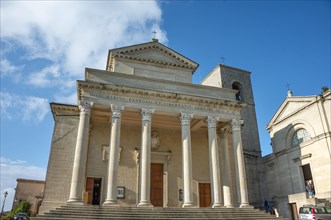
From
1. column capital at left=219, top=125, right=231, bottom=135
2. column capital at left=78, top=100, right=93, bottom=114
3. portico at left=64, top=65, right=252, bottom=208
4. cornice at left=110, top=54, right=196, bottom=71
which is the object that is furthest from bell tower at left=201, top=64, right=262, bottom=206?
column capital at left=78, top=100, right=93, bottom=114

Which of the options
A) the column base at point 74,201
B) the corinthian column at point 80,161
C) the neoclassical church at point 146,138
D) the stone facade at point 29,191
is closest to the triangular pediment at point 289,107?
the neoclassical church at point 146,138

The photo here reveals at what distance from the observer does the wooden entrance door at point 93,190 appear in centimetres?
1856

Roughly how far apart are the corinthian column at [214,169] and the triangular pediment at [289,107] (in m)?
8.44

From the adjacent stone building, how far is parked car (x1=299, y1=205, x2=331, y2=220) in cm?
228

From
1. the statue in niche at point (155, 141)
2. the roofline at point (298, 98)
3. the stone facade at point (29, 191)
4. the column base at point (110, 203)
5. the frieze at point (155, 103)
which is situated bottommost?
the column base at point (110, 203)

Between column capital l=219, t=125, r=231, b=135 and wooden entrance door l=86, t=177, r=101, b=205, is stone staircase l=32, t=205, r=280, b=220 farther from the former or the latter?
column capital l=219, t=125, r=231, b=135

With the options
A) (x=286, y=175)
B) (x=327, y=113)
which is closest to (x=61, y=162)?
(x=286, y=175)

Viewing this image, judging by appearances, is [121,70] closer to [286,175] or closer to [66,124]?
[66,124]

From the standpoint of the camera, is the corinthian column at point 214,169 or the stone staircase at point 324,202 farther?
the stone staircase at point 324,202

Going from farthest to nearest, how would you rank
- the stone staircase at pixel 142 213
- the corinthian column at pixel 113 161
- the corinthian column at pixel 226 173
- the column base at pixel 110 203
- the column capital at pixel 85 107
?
1. the corinthian column at pixel 226 173
2. the column capital at pixel 85 107
3. the corinthian column at pixel 113 161
4. the column base at pixel 110 203
5. the stone staircase at pixel 142 213

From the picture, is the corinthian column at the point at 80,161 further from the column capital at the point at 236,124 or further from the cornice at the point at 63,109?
the column capital at the point at 236,124

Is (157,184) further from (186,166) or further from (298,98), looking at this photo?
(298,98)

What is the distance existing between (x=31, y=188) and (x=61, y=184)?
25.5 m

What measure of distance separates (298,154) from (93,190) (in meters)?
16.1
